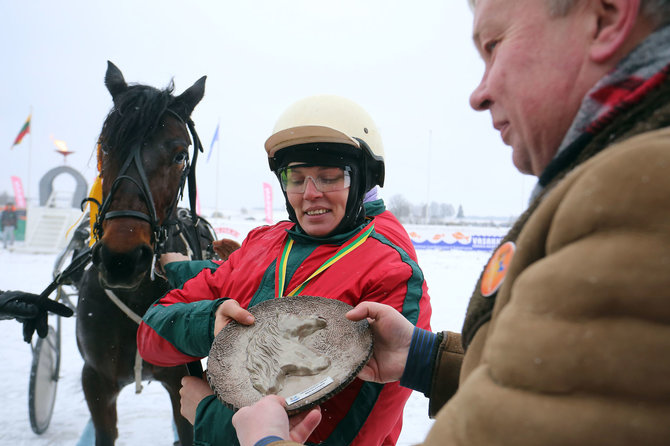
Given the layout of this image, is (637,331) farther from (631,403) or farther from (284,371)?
(284,371)

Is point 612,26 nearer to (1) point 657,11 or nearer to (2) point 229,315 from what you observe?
(1) point 657,11

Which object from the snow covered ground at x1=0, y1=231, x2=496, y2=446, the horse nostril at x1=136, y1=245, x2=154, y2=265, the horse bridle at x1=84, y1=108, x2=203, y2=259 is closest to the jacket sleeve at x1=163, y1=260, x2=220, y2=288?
the horse nostril at x1=136, y1=245, x2=154, y2=265

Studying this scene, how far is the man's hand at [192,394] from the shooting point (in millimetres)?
1485

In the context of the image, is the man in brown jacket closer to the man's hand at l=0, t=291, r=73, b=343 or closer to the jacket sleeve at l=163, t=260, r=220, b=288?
the jacket sleeve at l=163, t=260, r=220, b=288

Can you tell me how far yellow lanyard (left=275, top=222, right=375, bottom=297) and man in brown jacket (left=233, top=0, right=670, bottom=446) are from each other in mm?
915

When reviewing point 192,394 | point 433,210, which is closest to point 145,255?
point 192,394

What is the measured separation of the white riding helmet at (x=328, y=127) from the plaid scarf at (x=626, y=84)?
128cm

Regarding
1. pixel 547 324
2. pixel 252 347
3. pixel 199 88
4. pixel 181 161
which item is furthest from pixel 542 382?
pixel 199 88

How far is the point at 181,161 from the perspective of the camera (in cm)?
274

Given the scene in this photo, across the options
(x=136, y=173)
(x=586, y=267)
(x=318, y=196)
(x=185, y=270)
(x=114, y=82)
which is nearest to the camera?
(x=586, y=267)

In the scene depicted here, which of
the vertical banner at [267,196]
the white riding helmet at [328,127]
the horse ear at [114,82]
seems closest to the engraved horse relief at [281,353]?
the white riding helmet at [328,127]

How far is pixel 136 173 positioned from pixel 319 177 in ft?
4.21

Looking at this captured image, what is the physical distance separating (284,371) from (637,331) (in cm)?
95

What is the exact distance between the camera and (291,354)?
48.7 inches
